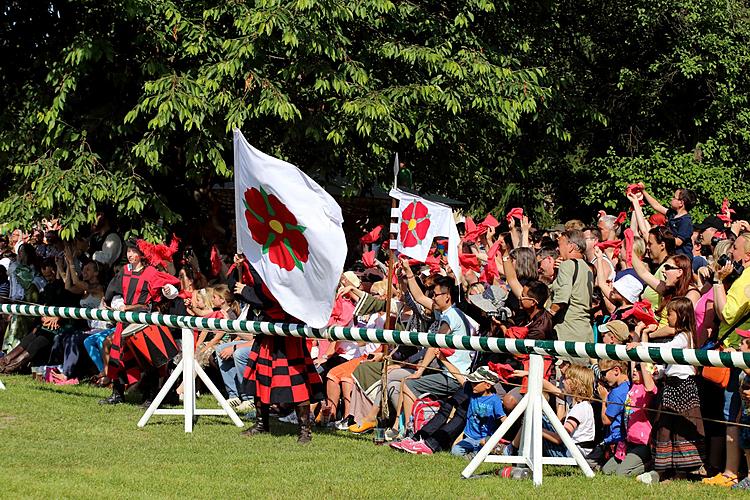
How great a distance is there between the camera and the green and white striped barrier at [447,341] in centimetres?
754

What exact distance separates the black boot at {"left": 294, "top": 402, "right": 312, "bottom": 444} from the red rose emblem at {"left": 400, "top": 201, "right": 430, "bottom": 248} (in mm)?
1857

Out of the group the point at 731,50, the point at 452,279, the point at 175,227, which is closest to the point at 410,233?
the point at 452,279

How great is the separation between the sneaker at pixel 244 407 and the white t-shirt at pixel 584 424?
4.42 meters

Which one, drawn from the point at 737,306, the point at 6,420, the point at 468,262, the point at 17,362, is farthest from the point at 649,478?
the point at 17,362

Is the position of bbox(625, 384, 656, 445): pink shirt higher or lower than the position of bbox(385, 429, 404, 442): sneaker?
higher

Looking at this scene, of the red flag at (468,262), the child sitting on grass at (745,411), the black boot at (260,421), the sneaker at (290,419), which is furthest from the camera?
the red flag at (468,262)

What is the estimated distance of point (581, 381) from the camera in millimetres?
9211

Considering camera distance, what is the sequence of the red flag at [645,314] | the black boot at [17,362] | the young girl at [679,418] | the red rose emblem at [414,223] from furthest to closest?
the black boot at [17,362] < the red rose emblem at [414,223] < the red flag at [645,314] < the young girl at [679,418]

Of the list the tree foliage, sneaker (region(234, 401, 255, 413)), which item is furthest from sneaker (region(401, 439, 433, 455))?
the tree foliage

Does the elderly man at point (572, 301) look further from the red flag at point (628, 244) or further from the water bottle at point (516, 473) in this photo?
the water bottle at point (516, 473)

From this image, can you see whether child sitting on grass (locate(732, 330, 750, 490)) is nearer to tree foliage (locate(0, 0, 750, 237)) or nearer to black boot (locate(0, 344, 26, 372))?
tree foliage (locate(0, 0, 750, 237))

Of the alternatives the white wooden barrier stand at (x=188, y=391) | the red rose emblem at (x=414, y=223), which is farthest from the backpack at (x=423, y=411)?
the white wooden barrier stand at (x=188, y=391)

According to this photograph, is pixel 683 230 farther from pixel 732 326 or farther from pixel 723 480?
pixel 723 480

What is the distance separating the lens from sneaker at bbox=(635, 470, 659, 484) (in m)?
8.25
